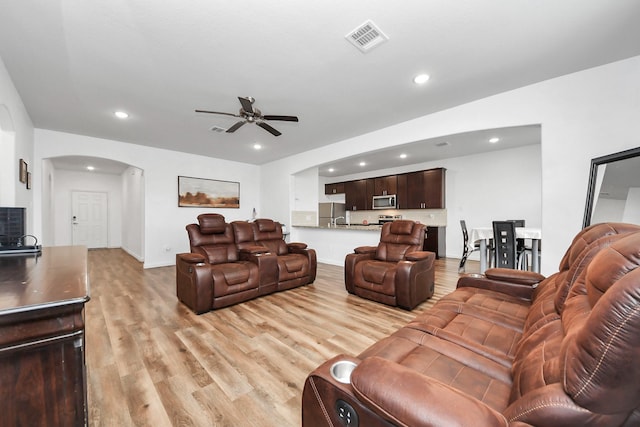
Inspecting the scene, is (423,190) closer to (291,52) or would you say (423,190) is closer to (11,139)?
(291,52)

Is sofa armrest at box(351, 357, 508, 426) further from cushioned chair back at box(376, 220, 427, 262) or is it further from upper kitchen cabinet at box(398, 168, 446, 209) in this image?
upper kitchen cabinet at box(398, 168, 446, 209)

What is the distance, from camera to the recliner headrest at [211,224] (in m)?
3.54

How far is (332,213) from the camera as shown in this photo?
8070 millimetres

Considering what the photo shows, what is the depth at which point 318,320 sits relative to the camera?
102 inches

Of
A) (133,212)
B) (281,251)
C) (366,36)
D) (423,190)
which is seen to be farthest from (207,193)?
(423,190)

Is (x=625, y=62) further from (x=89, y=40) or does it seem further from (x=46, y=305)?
(x=89, y=40)

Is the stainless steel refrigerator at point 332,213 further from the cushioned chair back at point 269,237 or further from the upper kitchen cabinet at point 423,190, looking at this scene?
the cushioned chair back at point 269,237

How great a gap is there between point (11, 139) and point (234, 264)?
9.40 ft

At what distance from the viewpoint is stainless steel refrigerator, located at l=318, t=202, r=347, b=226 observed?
26.5 ft

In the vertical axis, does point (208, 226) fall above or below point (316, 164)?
below

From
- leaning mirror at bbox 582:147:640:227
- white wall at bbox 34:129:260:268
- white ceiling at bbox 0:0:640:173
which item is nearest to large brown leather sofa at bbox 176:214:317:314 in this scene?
white ceiling at bbox 0:0:640:173

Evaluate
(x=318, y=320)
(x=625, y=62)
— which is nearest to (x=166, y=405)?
(x=318, y=320)

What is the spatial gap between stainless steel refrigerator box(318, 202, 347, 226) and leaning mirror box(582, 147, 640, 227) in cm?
599

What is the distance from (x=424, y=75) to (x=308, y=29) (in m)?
1.32
